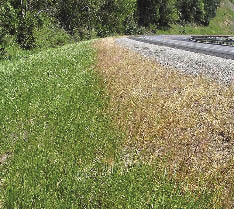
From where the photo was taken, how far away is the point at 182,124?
20.6 ft

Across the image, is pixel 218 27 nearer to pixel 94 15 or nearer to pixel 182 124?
pixel 94 15

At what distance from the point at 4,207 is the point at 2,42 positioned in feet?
63.3

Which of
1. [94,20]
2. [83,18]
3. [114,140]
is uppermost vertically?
[83,18]

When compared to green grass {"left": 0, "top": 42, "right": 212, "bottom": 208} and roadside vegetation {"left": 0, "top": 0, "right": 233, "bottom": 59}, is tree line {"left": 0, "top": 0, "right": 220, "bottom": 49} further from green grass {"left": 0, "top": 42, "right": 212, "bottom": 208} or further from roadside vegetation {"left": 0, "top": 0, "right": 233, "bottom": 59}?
green grass {"left": 0, "top": 42, "right": 212, "bottom": 208}

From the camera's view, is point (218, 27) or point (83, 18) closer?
point (83, 18)

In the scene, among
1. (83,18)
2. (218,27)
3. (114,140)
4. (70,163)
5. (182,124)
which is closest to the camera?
(70,163)

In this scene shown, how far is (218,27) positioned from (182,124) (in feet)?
298

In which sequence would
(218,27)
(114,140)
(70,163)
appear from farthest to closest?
(218,27) < (114,140) < (70,163)

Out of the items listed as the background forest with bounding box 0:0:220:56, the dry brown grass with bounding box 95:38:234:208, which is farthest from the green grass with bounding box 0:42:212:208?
the background forest with bounding box 0:0:220:56

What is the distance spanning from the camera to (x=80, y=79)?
33.7ft

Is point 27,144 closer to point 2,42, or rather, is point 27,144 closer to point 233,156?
point 233,156

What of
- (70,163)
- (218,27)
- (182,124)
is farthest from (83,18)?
(218,27)

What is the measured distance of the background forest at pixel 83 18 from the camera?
78.0 feet

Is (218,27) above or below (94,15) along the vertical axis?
below
